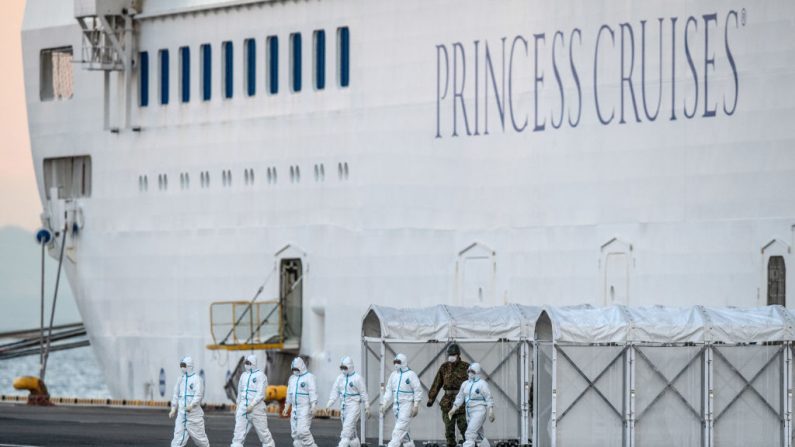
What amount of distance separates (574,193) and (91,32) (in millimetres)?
15549

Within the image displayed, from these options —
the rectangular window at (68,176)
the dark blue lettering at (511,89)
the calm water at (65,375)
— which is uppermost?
the dark blue lettering at (511,89)

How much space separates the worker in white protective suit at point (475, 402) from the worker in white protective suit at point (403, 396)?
68 centimetres

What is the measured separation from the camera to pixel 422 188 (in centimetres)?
4041

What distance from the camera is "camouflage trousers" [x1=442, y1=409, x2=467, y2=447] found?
27781 millimetres

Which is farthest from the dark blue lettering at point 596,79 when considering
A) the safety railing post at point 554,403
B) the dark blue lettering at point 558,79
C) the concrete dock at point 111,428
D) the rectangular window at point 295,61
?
the safety railing post at point 554,403

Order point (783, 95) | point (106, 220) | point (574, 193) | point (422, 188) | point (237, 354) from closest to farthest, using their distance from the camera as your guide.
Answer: point (783, 95) < point (574, 193) < point (422, 188) < point (237, 354) < point (106, 220)

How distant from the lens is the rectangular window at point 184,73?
45.7 m

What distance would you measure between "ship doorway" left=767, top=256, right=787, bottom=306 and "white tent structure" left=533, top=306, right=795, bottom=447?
7141 mm

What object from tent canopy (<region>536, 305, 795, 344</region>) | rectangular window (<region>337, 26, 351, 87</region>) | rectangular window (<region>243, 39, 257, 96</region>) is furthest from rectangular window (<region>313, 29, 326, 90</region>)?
tent canopy (<region>536, 305, 795, 344</region>)

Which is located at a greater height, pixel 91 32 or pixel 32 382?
pixel 91 32

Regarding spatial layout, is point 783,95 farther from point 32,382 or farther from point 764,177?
point 32,382

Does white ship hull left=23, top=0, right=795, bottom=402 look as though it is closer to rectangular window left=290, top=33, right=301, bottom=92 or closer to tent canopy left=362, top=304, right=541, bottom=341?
rectangular window left=290, top=33, right=301, bottom=92

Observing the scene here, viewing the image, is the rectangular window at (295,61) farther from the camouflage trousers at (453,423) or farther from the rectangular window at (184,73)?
the camouflage trousers at (453,423)

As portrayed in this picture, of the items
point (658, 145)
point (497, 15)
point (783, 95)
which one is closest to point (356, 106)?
point (497, 15)
